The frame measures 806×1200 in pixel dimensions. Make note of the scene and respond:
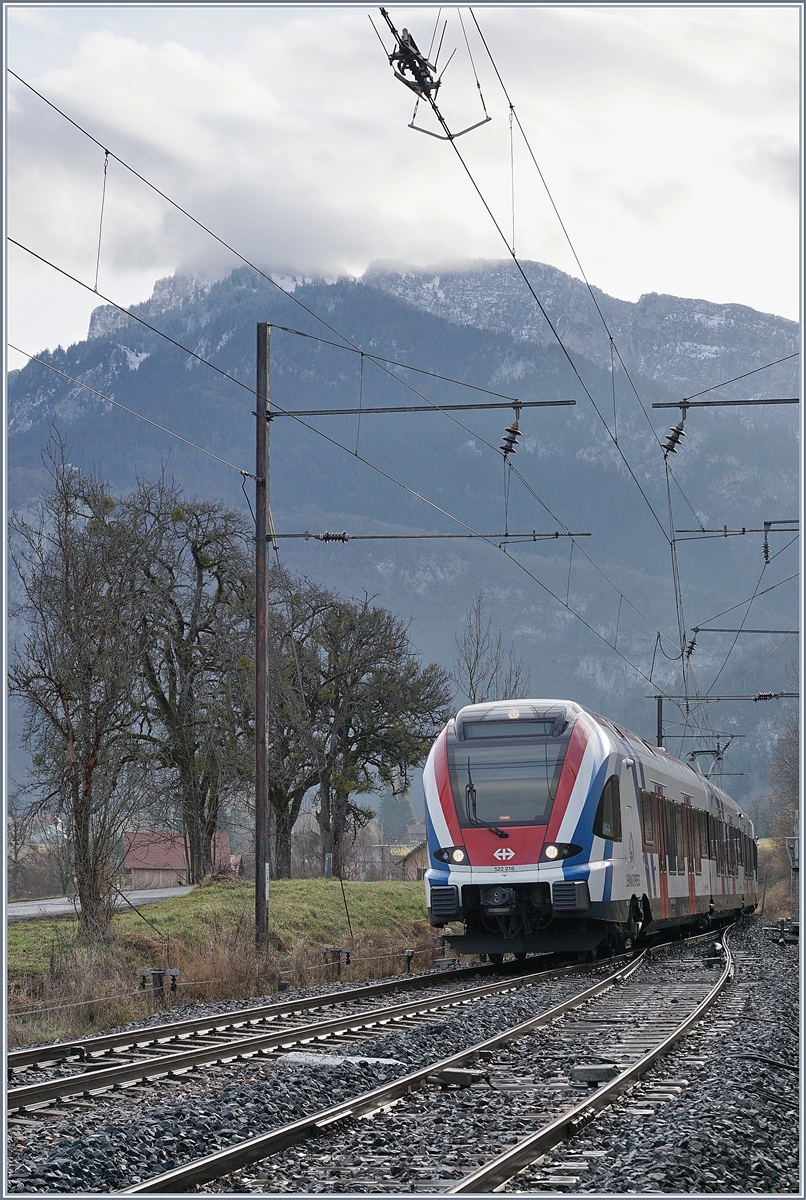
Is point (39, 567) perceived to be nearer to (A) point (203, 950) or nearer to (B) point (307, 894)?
(A) point (203, 950)

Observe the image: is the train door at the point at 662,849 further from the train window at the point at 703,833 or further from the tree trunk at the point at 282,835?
the tree trunk at the point at 282,835

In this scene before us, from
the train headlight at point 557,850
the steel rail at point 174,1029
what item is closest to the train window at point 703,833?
the train headlight at point 557,850

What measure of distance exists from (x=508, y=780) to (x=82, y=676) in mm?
7005

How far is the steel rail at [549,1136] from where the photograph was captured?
242 inches

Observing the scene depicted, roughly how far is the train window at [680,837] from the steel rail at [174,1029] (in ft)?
28.2

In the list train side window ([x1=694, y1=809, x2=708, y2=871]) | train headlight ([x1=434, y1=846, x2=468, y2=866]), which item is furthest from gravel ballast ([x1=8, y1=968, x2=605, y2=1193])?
train side window ([x1=694, y1=809, x2=708, y2=871])

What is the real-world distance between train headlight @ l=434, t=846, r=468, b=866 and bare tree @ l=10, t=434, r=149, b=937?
4902 millimetres

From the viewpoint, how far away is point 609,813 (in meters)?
16.8

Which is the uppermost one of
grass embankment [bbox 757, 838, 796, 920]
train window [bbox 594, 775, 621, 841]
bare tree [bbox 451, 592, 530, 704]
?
bare tree [bbox 451, 592, 530, 704]

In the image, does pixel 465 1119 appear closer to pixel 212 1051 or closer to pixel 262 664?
pixel 212 1051

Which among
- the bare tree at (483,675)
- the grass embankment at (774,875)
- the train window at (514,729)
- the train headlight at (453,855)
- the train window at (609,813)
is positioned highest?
the bare tree at (483,675)

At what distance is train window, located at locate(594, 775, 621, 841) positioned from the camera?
53.7ft

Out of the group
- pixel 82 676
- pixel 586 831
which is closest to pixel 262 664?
pixel 82 676

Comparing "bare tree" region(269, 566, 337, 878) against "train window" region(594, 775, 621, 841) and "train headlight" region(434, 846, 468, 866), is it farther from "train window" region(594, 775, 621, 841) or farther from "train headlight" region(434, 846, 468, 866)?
"train headlight" region(434, 846, 468, 866)
